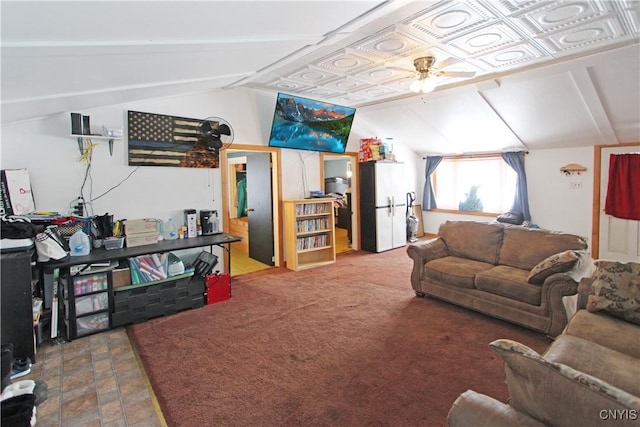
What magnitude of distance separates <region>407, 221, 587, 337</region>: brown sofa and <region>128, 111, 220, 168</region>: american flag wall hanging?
3.07m

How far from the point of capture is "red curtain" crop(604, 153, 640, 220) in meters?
5.15

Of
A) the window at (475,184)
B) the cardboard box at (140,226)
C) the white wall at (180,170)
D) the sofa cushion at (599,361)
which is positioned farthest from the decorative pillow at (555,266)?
the window at (475,184)

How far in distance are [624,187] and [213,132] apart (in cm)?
621

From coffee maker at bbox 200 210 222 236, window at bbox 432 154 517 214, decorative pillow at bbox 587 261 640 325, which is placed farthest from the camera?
window at bbox 432 154 517 214

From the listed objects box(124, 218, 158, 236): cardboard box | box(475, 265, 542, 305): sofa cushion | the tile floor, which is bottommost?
the tile floor

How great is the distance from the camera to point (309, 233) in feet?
18.5

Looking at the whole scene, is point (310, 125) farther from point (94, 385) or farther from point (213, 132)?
point (94, 385)

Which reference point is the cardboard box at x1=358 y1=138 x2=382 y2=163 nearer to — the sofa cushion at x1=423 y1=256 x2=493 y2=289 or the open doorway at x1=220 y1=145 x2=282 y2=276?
the open doorway at x1=220 y1=145 x2=282 y2=276

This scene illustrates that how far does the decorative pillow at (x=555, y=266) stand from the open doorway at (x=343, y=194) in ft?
12.3

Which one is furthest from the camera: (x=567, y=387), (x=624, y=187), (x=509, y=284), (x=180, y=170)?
(x=624, y=187)

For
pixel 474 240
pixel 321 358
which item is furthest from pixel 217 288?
pixel 474 240

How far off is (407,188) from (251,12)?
664 centimetres

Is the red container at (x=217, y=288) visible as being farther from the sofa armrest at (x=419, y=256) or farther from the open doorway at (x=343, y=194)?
the open doorway at (x=343, y=194)

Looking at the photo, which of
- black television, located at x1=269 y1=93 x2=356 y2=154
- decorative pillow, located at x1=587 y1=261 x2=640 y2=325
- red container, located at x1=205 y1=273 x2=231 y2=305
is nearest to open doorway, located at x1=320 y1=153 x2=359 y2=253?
black television, located at x1=269 y1=93 x2=356 y2=154
